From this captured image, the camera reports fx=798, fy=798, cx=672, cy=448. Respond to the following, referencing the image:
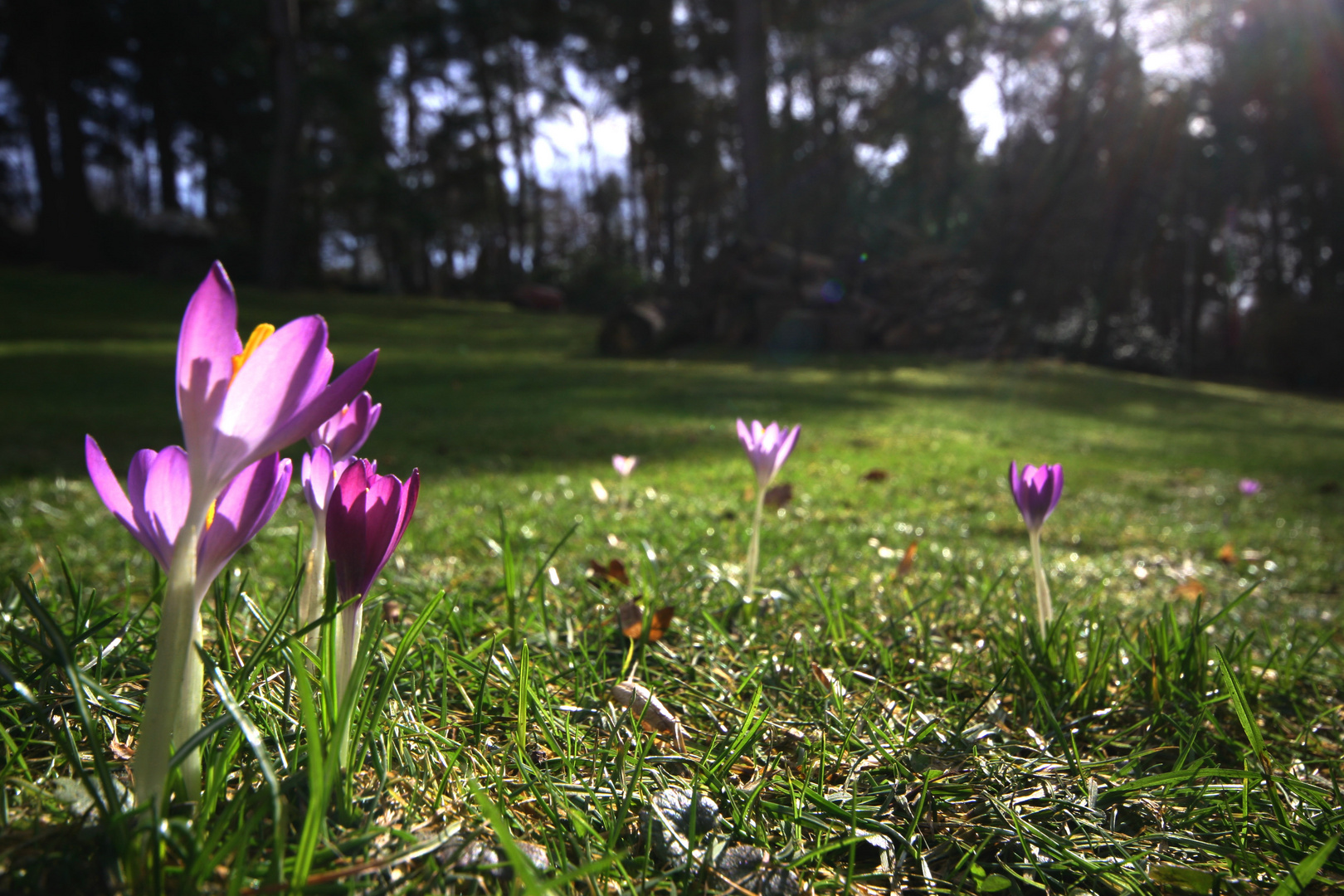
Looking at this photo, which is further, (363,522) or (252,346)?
(363,522)

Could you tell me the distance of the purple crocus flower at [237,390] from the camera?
589 mm

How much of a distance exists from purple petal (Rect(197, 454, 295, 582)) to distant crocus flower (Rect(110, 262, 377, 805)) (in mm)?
18

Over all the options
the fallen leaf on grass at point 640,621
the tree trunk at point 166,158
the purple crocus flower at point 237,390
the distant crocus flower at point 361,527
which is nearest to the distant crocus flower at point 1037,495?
the fallen leaf on grass at point 640,621

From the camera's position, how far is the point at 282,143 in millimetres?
17953

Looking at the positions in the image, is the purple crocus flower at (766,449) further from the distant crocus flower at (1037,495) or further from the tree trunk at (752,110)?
the tree trunk at (752,110)

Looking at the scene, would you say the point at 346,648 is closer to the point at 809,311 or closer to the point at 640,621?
the point at 640,621

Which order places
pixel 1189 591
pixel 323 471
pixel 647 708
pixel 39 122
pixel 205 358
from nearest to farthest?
pixel 205 358 < pixel 323 471 < pixel 647 708 < pixel 1189 591 < pixel 39 122

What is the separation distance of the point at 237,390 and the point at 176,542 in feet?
0.45

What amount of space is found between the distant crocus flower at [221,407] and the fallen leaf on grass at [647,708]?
611mm

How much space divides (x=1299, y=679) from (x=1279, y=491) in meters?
4.47

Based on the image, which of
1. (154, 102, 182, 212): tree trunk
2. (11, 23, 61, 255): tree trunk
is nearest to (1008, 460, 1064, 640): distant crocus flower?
(11, 23, 61, 255): tree trunk

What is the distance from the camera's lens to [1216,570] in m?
3.03

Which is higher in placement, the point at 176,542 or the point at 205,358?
the point at 205,358

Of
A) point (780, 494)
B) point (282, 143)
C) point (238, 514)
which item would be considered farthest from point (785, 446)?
point (282, 143)
